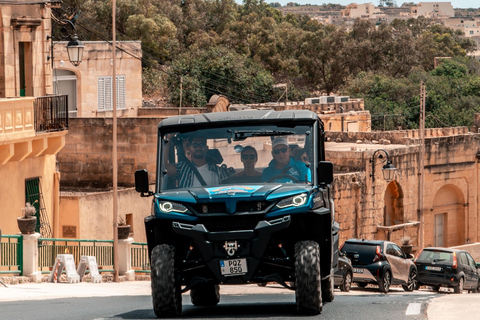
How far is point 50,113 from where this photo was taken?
993 inches

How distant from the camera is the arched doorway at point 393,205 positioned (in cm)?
4044

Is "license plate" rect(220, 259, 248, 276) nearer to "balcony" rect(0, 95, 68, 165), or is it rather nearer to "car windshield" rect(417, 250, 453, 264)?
"balcony" rect(0, 95, 68, 165)

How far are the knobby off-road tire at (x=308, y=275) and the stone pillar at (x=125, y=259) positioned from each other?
1263 centimetres

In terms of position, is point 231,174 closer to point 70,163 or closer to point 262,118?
point 262,118

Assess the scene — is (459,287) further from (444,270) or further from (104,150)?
(104,150)

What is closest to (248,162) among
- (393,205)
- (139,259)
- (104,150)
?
(139,259)

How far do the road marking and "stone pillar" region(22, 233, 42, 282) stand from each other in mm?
9571

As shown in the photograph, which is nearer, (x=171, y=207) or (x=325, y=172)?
(x=171, y=207)

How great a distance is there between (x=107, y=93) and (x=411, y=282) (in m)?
23.7

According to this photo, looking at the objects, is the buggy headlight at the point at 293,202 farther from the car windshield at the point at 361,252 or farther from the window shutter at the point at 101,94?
the window shutter at the point at 101,94

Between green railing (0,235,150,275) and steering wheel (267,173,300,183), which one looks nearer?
steering wheel (267,173,300,183)

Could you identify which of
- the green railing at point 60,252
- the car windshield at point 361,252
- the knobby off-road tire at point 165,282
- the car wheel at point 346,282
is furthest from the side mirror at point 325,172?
the car windshield at point 361,252

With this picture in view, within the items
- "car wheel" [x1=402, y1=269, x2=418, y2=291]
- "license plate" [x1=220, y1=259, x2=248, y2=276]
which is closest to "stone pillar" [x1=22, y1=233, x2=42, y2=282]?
"license plate" [x1=220, y1=259, x2=248, y2=276]

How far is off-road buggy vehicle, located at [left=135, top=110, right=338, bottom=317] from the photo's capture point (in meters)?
10.8
